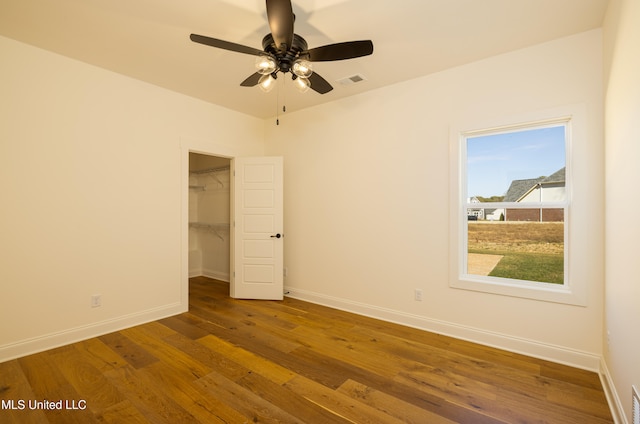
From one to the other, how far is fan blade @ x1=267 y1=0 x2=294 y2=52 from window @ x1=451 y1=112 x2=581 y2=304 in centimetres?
205

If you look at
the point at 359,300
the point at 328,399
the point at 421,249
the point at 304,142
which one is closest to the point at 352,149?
the point at 304,142

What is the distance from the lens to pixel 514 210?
2.86 metres

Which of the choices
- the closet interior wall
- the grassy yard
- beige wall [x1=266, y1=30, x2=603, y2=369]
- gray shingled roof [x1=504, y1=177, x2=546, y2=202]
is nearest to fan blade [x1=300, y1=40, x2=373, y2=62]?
beige wall [x1=266, y1=30, x2=603, y2=369]

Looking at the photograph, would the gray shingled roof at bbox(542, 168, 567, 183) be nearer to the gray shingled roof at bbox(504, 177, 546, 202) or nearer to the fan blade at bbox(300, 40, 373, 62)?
the gray shingled roof at bbox(504, 177, 546, 202)

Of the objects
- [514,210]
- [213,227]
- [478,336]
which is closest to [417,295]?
[478,336]

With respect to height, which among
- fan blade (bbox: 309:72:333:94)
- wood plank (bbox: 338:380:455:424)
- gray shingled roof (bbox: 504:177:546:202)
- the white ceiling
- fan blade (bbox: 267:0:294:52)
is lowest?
wood plank (bbox: 338:380:455:424)

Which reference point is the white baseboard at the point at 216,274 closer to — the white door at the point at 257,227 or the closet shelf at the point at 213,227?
the closet shelf at the point at 213,227

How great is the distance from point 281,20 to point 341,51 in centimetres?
47

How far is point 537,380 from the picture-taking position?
2.26 m

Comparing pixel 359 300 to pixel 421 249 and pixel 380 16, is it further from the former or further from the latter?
pixel 380 16

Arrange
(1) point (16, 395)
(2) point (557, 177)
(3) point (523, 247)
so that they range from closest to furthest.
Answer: (1) point (16, 395) → (2) point (557, 177) → (3) point (523, 247)

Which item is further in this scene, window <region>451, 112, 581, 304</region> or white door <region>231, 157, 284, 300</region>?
white door <region>231, 157, 284, 300</region>

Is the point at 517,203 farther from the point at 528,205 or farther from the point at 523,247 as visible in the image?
the point at 523,247

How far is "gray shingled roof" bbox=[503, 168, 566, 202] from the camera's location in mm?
2652
